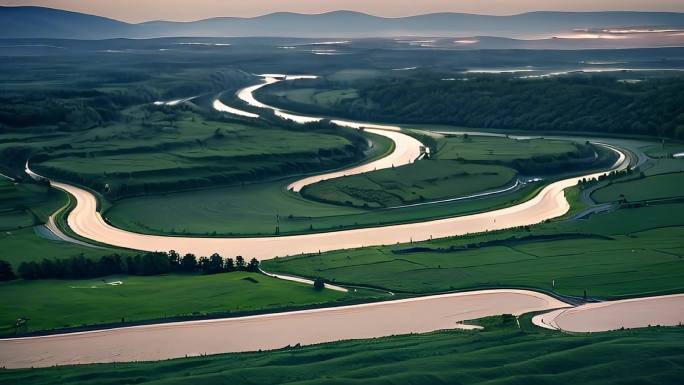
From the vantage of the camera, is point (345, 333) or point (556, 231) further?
point (556, 231)

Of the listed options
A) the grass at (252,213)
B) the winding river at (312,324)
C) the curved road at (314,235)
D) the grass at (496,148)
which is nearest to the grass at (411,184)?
the grass at (252,213)

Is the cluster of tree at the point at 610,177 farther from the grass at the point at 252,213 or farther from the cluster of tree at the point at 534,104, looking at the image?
the cluster of tree at the point at 534,104

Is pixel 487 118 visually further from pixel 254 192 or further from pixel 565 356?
pixel 565 356

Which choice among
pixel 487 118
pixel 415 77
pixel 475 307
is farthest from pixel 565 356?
pixel 415 77

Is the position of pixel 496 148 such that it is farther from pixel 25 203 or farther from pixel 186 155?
pixel 25 203

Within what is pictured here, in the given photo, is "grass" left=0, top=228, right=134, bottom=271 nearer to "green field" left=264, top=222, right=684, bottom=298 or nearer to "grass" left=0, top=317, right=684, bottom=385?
"green field" left=264, top=222, right=684, bottom=298

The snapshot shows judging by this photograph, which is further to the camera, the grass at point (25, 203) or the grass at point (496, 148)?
the grass at point (496, 148)

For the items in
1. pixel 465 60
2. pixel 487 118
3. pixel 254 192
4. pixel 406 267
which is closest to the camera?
pixel 406 267
